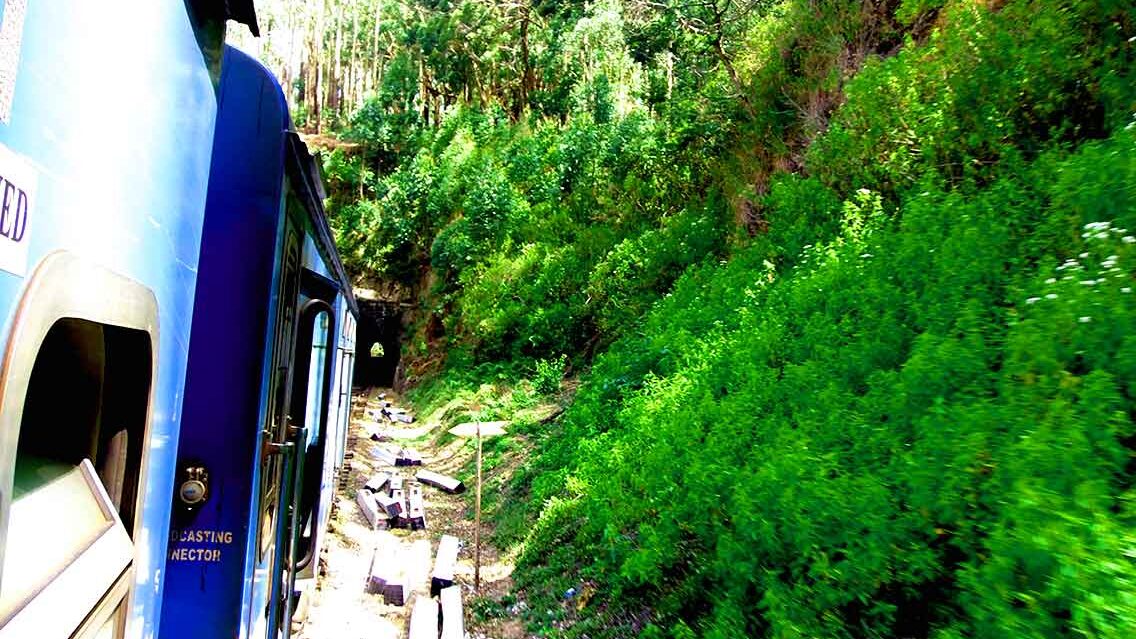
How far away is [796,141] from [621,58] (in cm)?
1856

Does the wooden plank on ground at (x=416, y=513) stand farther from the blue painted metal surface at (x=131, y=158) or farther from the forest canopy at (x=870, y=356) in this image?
the blue painted metal surface at (x=131, y=158)

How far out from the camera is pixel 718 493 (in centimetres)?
459

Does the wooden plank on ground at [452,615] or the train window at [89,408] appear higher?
the train window at [89,408]

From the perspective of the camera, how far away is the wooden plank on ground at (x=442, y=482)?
12.0 metres

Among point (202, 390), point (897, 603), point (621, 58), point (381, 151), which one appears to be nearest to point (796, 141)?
point (897, 603)

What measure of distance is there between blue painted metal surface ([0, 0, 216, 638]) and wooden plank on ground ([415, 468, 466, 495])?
1004 cm

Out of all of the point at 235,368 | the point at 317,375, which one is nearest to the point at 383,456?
the point at 317,375

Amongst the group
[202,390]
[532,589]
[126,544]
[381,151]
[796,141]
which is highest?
[381,151]

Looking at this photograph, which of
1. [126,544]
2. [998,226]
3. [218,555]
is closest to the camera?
[126,544]

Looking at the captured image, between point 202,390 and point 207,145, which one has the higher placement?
point 207,145

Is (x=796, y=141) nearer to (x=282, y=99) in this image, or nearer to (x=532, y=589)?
(x=532, y=589)

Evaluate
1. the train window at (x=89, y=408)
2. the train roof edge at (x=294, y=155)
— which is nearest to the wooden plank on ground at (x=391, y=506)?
the train roof edge at (x=294, y=155)

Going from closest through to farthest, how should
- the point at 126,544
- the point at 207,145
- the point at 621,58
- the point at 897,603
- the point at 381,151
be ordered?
the point at 126,544, the point at 207,145, the point at 897,603, the point at 621,58, the point at 381,151

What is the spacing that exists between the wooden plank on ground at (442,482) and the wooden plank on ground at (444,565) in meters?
2.89
